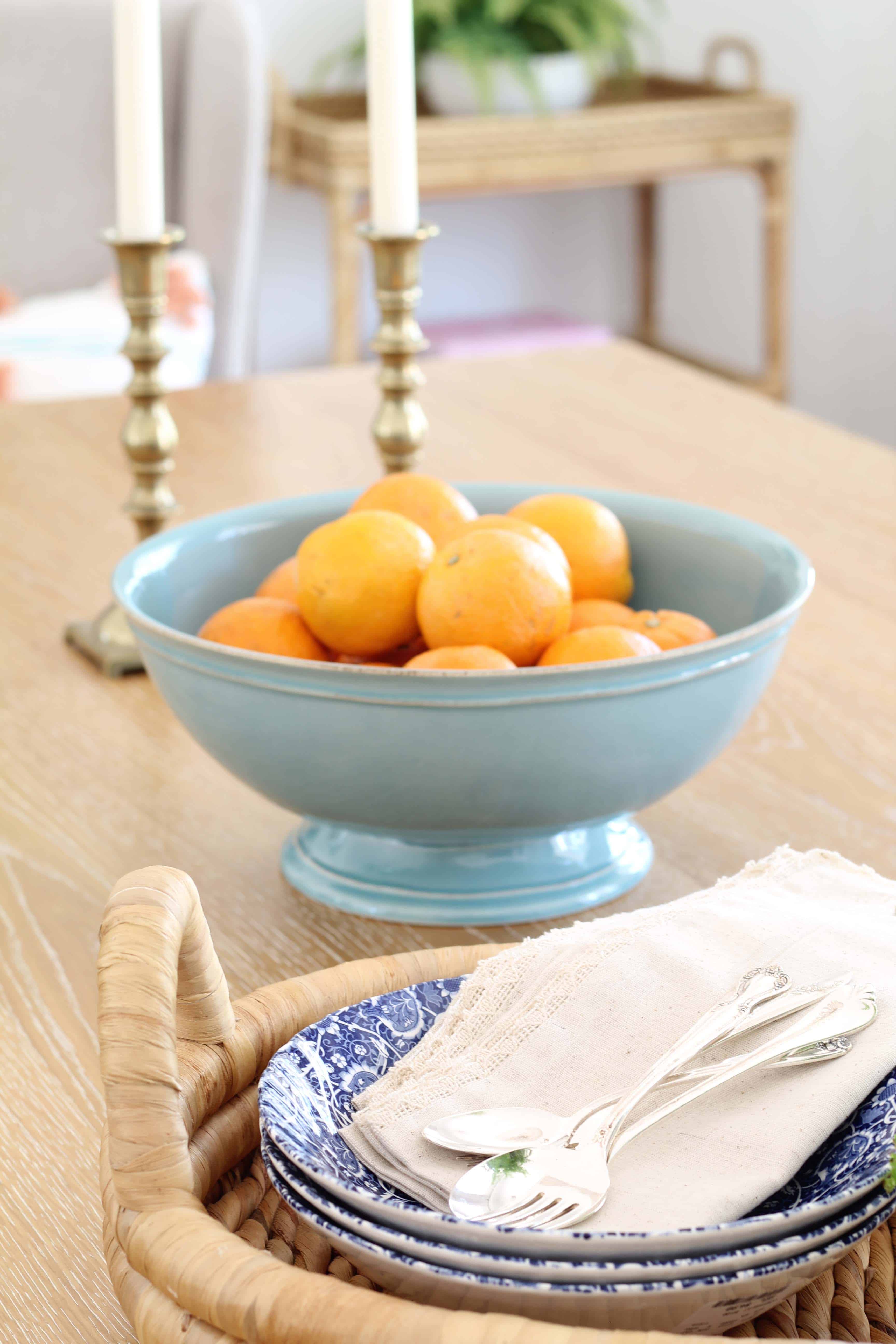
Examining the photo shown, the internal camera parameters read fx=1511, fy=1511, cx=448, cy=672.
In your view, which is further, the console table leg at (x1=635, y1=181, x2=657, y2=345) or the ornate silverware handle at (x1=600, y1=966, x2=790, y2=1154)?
the console table leg at (x1=635, y1=181, x2=657, y2=345)

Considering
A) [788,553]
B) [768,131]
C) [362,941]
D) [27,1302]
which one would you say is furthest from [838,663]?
[768,131]

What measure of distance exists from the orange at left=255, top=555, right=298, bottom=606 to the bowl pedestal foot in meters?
0.11

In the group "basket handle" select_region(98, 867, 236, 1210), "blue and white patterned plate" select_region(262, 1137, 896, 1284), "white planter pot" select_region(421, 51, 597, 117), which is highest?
"white planter pot" select_region(421, 51, 597, 117)

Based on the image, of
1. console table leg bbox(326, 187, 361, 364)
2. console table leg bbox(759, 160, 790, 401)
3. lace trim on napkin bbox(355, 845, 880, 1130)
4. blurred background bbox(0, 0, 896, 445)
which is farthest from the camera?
console table leg bbox(759, 160, 790, 401)

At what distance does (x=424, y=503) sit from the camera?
28.0 inches

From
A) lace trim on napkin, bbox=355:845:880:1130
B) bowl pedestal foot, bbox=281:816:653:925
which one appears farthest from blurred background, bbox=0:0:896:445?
lace trim on napkin, bbox=355:845:880:1130

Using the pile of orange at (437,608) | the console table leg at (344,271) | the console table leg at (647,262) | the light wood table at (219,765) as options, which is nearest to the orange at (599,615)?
the pile of orange at (437,608)

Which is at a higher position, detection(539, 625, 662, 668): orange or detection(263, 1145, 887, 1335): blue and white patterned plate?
detection(539, 625, 662, 668): orange

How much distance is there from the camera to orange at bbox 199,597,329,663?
2.15 ft

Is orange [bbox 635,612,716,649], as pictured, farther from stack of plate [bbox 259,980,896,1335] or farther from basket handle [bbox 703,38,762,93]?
basket handle [bbox 703,38,762,93]

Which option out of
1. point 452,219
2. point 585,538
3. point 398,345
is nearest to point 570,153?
point 452,219

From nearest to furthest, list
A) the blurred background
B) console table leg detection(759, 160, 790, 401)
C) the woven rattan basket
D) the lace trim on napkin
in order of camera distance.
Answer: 1. the woven rattan basket
2. the lace trim on napkin
3. the blurred background
4. console table leg detection(759, 160, 790, 401)

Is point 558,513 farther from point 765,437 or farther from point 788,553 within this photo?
point 765,437

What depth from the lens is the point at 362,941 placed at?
2.06 ft
